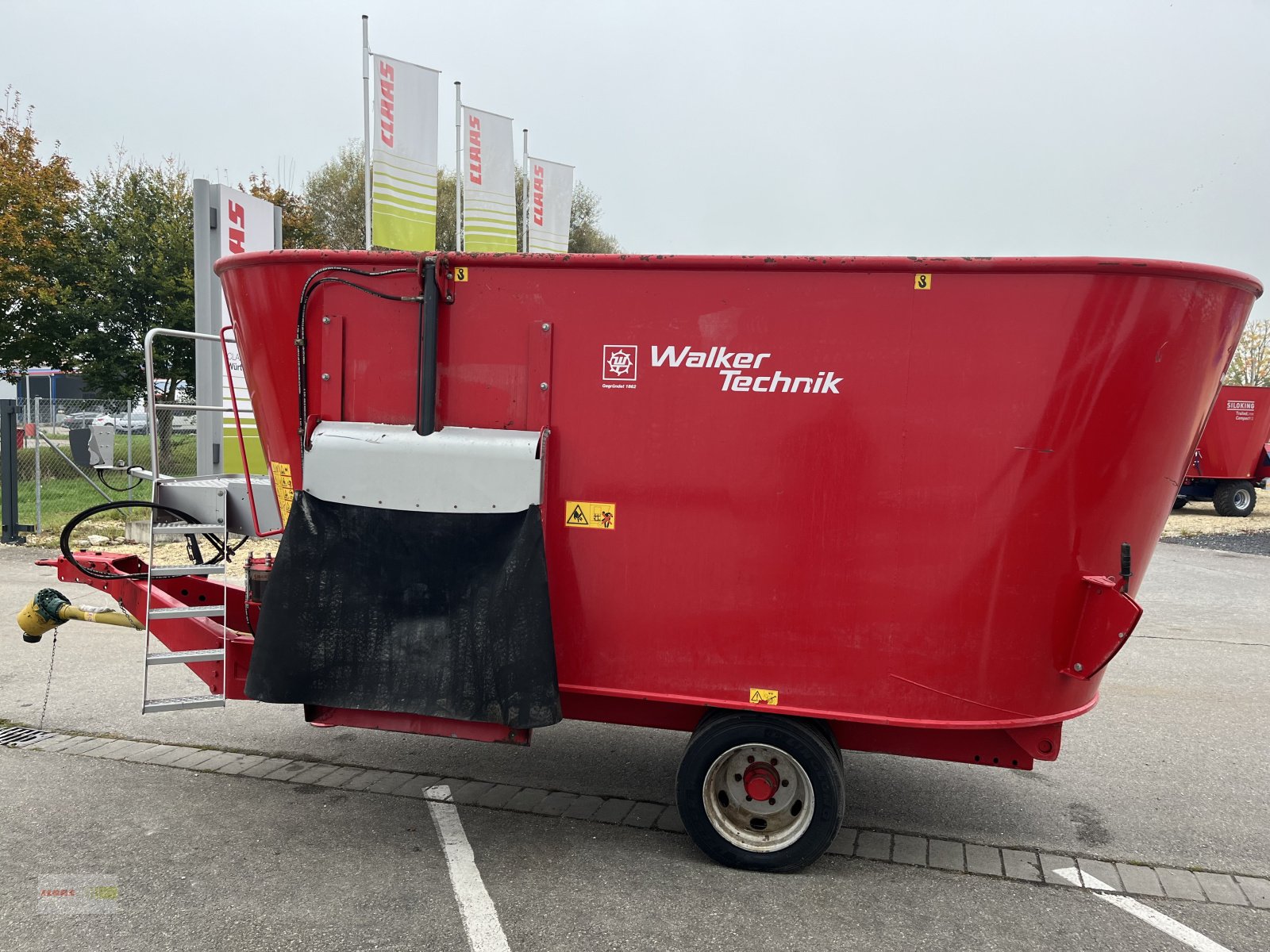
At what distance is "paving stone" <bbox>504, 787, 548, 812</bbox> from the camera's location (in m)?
4.25

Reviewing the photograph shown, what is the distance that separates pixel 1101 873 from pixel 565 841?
226cm

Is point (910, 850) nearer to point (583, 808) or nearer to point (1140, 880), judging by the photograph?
point (1140, 880)

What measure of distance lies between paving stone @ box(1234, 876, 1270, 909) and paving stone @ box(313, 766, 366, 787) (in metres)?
4.00

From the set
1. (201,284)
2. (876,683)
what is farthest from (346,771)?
(201,284)

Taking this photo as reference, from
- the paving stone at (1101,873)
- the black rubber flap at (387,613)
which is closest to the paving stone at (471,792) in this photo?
the black rubber flap at (387,613)

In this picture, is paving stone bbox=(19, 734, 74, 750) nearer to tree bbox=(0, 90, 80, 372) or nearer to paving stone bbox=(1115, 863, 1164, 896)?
paving stone bbox=(1115, 863, 1164, 896)

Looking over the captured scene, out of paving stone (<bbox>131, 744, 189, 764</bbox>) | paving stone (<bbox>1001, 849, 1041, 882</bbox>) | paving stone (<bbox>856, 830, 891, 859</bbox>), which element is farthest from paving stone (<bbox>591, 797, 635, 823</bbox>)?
paving stone (<bbox>131, 744, 189, 764</bbox>)

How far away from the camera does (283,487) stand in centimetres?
400

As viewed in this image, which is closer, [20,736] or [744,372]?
[744,372]

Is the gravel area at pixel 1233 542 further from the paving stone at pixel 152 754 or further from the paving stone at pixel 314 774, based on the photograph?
→ the paving stone at pixel 152 754

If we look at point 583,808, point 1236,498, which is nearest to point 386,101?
point 583,808

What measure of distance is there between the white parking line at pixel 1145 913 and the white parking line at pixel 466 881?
7.67 ft

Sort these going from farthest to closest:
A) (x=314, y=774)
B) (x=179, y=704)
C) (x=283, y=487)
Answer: (x=314, y=774) → (x=179, y=704) → (x=283, y=487)

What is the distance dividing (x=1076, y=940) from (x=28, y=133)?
81.6 feet
